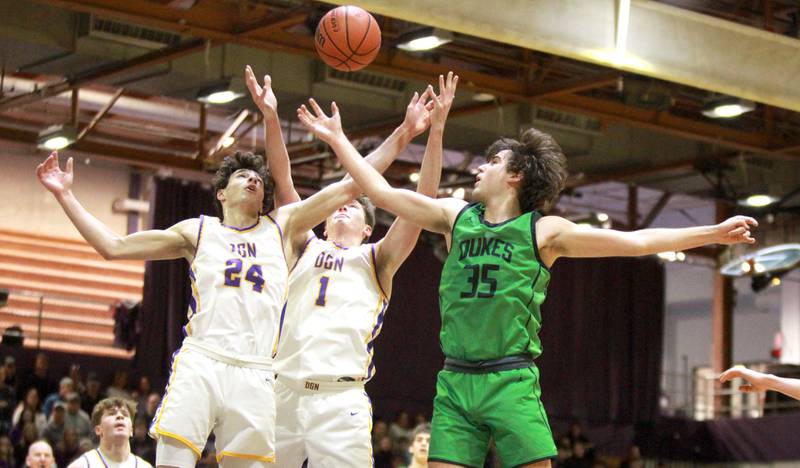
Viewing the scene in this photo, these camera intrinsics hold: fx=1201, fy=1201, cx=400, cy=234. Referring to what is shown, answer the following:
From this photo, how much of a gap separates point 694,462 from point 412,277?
5.48 meters

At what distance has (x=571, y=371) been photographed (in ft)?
69.6

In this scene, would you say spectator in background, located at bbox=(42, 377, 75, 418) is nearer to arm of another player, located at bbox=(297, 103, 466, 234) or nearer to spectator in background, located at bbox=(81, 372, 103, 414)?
spectator in background, located at bbox=(81, 372, 103, 414)

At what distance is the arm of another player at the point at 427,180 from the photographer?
577cm

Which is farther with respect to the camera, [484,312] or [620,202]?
[620,202]

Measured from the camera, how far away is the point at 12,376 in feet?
49.3

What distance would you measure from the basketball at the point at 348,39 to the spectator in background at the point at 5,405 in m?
8.67

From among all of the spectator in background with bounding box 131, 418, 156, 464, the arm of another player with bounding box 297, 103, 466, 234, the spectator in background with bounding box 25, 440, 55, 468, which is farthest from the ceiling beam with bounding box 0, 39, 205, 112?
the arm of another player with bounding box 297, 103, 466, 234

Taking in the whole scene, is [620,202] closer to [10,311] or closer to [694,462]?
[694,462]

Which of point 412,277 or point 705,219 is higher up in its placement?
point 705,219

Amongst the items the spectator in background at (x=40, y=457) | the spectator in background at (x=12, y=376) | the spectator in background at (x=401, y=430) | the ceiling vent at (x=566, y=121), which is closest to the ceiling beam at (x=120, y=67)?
the spectator in background at (x=12, y=376)

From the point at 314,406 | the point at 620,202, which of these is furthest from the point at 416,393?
the point at 314,406

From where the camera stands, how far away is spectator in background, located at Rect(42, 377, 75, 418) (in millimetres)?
14490

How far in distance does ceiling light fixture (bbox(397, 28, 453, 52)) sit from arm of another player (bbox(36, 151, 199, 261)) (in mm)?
6695

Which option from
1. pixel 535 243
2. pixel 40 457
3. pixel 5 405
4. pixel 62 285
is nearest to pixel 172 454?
pixel 535 243
